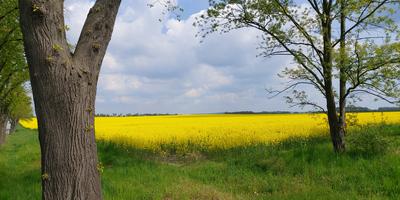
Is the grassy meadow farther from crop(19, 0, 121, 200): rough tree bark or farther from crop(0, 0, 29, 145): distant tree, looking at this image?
crop(0, 0, 29, 145): distant tree

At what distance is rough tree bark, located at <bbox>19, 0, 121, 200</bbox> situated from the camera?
4875 millimetres

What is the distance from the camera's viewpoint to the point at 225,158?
16.4 meters

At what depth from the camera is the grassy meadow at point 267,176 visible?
9.32 m

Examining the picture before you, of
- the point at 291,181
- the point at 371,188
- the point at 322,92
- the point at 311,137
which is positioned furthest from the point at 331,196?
the point at 311,137

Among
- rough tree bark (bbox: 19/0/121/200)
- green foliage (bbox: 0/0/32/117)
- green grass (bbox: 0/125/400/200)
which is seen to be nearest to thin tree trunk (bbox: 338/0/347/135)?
green grass (bbox: 0/125/400/200)

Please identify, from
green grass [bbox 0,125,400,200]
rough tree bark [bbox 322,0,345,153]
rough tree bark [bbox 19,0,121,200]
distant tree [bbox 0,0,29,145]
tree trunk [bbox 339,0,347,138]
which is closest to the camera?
rough tree bark [bbox 19,0,121,200]

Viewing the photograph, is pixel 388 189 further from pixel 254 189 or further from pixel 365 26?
pixel 365 26

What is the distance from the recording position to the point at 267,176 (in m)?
11.8

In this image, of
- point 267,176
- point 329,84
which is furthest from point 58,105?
point 329,84

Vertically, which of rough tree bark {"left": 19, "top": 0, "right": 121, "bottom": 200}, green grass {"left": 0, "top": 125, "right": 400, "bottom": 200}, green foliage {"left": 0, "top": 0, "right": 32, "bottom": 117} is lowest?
green grass {"left": 0, "top": 125, "right": 400, "bottom": 200}

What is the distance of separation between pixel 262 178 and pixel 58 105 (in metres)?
7.76

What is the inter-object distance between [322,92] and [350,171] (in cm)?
356

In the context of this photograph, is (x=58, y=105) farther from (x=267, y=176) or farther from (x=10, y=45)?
(x=10, y=45)

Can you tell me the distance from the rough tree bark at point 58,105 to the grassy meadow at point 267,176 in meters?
4.26
